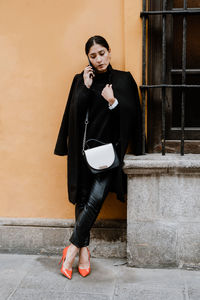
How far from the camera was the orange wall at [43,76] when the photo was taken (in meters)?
3.37

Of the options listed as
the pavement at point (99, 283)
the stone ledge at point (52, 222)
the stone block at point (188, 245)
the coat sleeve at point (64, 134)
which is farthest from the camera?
the stone ledge at point (52, 222)

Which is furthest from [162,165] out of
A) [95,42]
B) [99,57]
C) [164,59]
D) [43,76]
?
[43,76]

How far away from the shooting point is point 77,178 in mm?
3246

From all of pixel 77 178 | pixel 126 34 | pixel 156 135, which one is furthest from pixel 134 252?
pixel 126 34

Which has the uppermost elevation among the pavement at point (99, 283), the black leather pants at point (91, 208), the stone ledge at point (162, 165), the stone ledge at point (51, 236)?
the stone ledge at point (162, 165)

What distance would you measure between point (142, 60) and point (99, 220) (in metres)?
1.47

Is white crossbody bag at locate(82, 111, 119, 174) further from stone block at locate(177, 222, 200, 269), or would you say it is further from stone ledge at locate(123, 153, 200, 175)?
stone block at locate(177, 222, 200, 269)

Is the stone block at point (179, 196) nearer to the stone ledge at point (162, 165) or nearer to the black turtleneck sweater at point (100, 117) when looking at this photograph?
the stone ledge at point (162, 165)

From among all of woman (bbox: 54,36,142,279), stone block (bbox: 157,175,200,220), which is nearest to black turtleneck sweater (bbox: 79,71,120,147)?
woman (bbox: 54,36,142,279)

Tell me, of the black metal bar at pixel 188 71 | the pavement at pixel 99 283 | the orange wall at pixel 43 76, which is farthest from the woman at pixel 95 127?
the black metal bar at pixel 188 71

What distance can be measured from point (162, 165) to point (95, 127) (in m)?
0.63

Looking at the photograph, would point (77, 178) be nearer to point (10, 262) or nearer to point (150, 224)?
point (150, 224)

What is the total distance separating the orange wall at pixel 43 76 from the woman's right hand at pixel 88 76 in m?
0.31

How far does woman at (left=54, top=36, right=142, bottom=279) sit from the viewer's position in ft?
10.3
